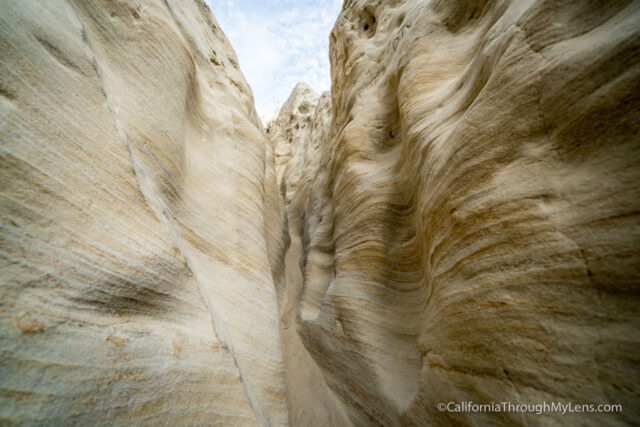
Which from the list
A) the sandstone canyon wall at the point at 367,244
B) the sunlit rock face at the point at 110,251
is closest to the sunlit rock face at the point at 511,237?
the sandstone canyon wall at the point at 367,244

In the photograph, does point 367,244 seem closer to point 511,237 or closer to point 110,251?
point 511,237

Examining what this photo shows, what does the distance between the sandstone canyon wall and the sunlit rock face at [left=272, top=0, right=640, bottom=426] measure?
1cm

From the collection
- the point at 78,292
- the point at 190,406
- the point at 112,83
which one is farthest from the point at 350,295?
the point at 112,83

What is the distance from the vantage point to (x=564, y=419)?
115cm

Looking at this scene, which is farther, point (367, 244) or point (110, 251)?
point (367, 244)

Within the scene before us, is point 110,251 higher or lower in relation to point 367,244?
lower

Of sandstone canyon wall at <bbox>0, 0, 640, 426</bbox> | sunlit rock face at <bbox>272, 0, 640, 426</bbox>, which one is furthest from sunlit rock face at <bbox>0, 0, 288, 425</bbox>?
sunlit rock face at <bbox>272, 0, 640, 426</bbox>

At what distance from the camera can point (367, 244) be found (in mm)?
3344

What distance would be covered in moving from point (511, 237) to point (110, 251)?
102 inches

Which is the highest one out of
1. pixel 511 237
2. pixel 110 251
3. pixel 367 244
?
pixel 367 244

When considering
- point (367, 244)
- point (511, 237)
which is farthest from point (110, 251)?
point (367, 244)

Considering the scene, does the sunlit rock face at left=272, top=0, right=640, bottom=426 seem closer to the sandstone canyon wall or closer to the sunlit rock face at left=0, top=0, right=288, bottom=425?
the sandstone canyon wall

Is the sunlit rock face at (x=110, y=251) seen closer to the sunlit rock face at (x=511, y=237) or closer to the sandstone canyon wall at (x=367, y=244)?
the sandstone canyon wall at (x=367, y=244)

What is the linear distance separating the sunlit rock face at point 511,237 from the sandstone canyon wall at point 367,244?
0.04ft
